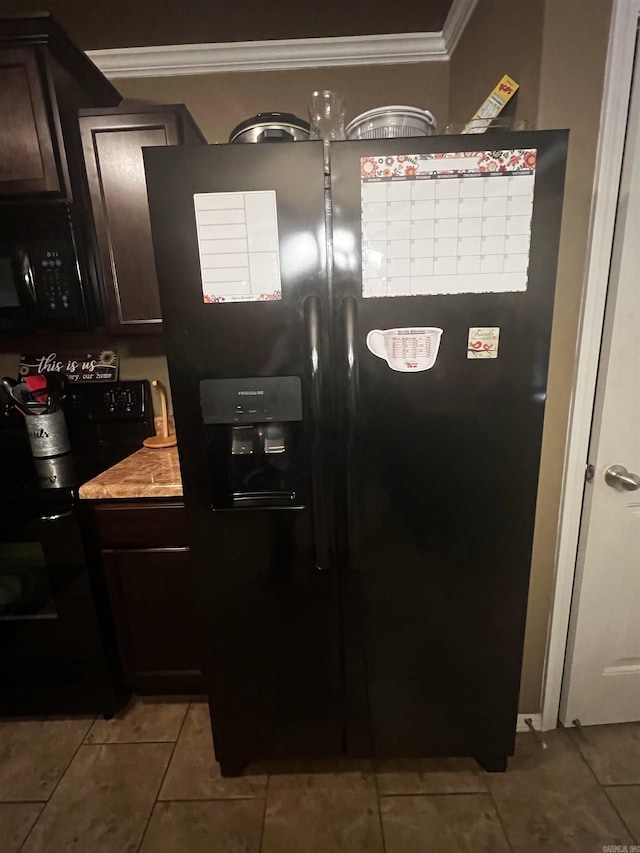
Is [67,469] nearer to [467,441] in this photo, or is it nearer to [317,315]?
[317,315]

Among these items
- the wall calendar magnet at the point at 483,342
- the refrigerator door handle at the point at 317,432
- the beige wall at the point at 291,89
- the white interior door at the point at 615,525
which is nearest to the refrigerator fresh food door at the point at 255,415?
the refrigerator door handle at the point at 317,432

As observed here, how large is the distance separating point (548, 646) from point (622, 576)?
1.16 feet

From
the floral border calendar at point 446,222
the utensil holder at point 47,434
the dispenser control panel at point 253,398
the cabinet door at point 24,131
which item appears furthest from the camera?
the utensil holder at point 47,434

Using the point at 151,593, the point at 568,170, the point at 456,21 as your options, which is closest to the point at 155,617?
the point at 151,593

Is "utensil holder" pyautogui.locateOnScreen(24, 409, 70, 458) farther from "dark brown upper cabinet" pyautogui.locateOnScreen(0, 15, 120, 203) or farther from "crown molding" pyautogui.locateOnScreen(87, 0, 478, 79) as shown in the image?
"crown molding" pyautogui.locateOnScreen(87, 0, 478, 79)

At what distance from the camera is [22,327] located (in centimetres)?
162

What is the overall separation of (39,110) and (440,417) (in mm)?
1641

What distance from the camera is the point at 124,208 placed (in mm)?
1523

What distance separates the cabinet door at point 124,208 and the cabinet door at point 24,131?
0.12 meters

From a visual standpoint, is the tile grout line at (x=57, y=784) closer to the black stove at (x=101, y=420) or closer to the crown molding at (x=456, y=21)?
the black stove at (x=101, y=420)

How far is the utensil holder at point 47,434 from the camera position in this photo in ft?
5.49

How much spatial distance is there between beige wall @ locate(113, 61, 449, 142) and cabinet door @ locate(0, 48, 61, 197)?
1.75 feet

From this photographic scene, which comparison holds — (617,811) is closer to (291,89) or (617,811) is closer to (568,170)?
(568,170)

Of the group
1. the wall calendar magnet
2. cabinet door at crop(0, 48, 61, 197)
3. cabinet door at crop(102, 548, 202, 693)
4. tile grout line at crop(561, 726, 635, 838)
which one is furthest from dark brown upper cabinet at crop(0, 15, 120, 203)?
tile grout line at crop(561, 726, 635, 838)
